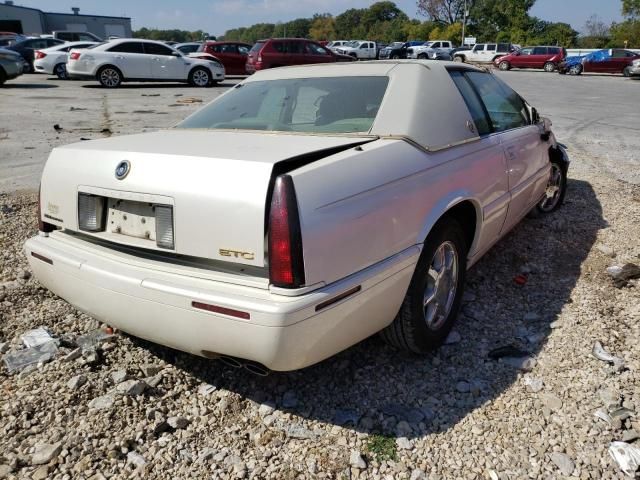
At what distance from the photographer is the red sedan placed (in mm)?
22266

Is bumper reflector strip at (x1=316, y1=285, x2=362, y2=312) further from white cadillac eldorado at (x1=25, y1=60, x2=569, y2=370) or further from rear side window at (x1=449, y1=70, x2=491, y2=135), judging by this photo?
rear side window at (x1=449, y1=70, x2=491, y2=135)

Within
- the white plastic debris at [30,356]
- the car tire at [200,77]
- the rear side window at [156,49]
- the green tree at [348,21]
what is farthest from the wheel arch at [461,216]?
the green tree at [348,21]

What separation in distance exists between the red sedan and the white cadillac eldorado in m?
20.7

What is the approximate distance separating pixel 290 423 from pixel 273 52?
64.0 ft

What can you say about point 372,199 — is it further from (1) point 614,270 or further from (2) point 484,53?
(2) point 484,53

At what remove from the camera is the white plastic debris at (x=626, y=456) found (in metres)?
2.11

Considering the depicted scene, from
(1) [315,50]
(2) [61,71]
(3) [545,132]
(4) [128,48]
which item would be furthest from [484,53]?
(3) [545,132]

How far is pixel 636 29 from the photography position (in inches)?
1869

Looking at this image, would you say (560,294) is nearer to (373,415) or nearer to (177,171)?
(373,415)

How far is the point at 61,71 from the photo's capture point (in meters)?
21.2

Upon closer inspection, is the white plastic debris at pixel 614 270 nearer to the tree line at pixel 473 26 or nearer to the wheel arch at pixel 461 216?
the wheel arch at pixel 461 216

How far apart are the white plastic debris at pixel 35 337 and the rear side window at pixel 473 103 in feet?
9.34

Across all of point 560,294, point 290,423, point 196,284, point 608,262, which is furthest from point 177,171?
point 608,262

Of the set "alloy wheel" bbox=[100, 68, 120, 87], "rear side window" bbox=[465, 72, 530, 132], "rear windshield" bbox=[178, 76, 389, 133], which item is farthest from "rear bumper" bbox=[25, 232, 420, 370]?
"alloy wheel" bbox=[100, 68, 120, 87]
